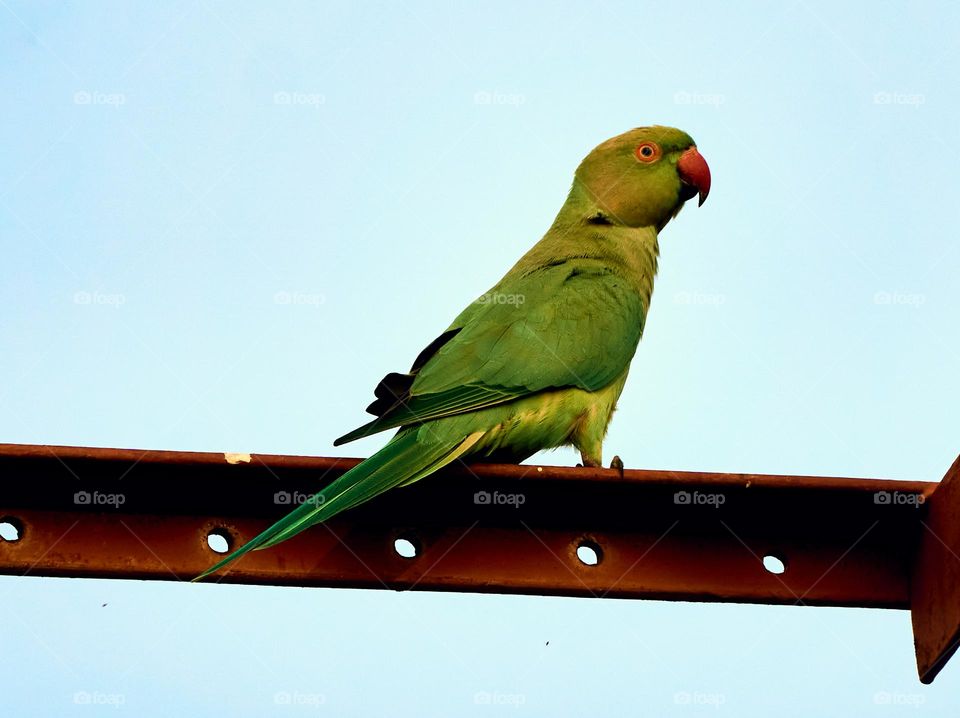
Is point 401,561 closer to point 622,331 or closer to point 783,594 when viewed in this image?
point 783,594

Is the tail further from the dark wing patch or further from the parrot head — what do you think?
the parrot head

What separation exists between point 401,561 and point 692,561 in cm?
81

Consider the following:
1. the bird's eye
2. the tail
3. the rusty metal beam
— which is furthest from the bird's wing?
the bird's eye

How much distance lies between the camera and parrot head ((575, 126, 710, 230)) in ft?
21.4

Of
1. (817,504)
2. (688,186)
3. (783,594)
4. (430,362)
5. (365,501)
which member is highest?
(688,186)

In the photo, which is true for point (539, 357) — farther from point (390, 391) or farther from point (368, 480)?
point (368, 480)

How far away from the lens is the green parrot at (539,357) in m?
3.91

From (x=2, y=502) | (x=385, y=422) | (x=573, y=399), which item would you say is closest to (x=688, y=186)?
(x=573, y=399)

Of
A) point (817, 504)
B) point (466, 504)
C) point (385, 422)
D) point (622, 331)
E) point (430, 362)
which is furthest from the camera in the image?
point (622, 331)

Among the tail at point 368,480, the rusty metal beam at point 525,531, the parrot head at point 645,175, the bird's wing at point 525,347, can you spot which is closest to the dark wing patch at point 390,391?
the bird's wing at point 525,347

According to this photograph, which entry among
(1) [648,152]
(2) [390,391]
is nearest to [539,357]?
(2) [390,391]

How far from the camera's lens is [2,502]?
121 inches

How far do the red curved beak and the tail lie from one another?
3.09 m

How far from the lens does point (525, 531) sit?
3.23m
